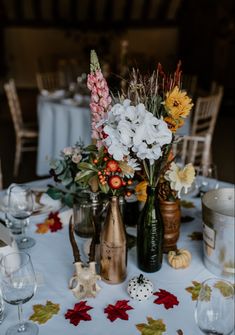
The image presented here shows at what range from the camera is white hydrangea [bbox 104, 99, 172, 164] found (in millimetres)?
987

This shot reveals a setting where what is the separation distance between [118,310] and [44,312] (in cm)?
19

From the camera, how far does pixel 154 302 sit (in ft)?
3.67

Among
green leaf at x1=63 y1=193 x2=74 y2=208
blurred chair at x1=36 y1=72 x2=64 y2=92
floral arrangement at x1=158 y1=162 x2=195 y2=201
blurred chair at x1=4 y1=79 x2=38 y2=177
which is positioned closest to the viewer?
floral arrangement at x1=158 y1=162 x2=195 y2=201

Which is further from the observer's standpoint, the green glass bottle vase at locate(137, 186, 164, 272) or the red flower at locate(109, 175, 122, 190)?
the green glass bottle vase at locate(137, 186, 164, 272)

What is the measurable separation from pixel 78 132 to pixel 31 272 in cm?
304

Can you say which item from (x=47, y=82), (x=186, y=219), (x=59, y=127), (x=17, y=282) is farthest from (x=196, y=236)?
(x=47, y=82)

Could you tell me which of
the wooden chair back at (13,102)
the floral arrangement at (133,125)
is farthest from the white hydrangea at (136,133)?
the wooden chair back at (13,102)

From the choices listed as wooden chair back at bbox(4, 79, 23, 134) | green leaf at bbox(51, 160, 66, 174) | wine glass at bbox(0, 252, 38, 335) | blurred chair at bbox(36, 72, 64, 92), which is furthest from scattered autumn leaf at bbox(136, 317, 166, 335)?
blurred chair at bbox(36, 72, 64, 92)

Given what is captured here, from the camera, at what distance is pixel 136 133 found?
0.99m

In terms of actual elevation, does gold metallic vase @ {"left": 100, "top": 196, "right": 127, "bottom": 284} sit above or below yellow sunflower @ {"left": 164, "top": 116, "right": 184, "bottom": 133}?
below

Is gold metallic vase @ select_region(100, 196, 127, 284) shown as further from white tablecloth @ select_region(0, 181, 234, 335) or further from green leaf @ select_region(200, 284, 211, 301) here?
green leaf @ select_region(200, 284, 211, 301)

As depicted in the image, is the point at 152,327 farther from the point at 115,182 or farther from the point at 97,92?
the point at 97,92

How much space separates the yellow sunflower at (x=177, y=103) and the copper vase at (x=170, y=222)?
0.33m

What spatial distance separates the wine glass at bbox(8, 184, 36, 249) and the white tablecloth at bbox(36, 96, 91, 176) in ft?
8.05
